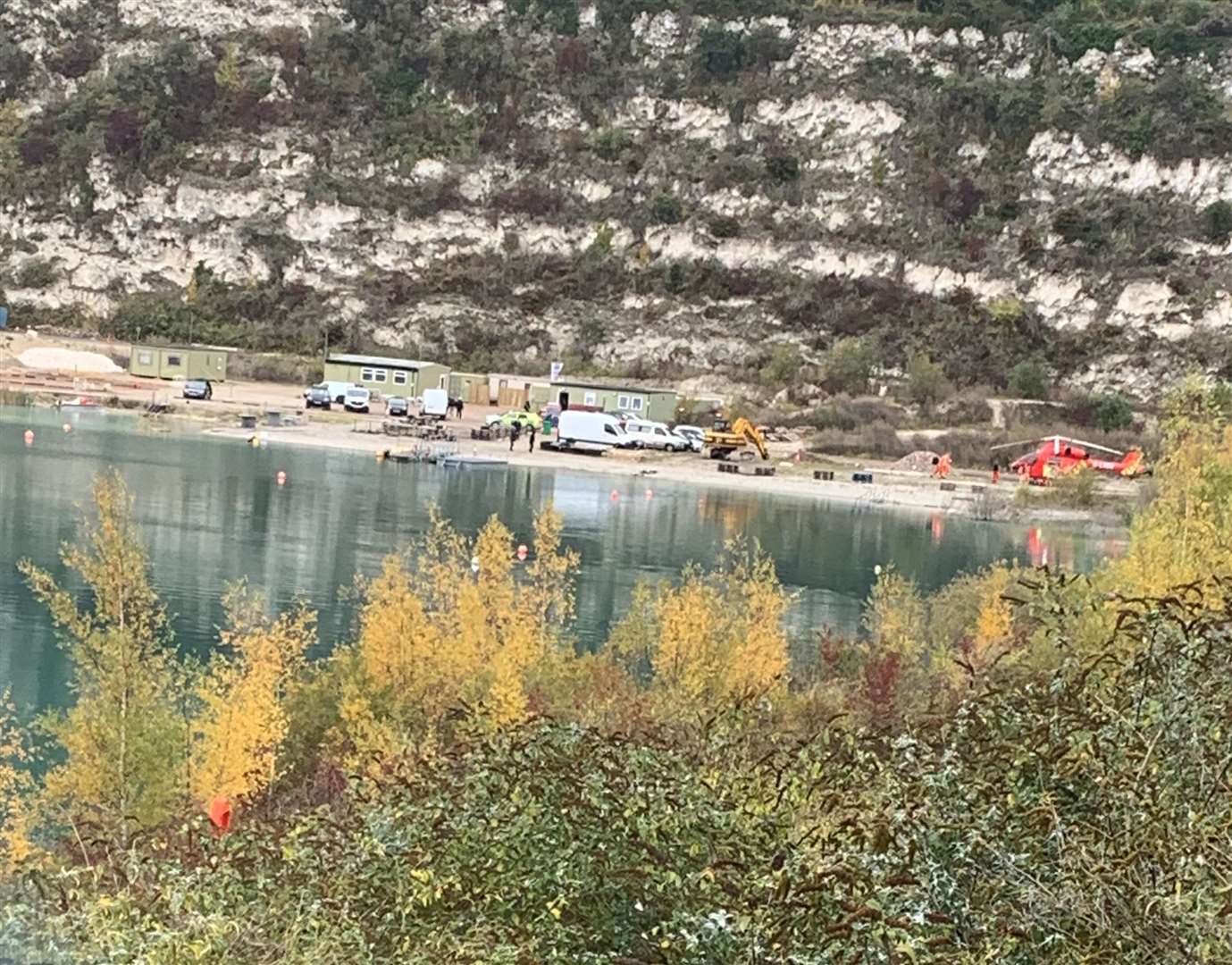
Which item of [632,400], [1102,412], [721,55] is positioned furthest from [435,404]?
[721,55]

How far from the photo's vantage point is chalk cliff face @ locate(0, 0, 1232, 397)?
6681 cm

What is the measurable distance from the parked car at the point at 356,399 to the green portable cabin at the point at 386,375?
7.33 ft

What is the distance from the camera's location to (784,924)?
450 cm

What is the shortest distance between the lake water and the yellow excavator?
2.88 metres

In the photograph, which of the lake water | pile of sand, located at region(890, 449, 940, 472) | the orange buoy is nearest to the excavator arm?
the lake water

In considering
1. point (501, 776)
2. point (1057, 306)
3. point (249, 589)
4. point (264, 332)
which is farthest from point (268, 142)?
point (501, 776)

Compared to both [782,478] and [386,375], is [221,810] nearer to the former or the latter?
[782,478]

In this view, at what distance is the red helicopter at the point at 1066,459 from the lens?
5141 cm

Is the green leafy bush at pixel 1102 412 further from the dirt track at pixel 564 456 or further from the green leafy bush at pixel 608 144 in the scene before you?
the green leafy bush at pixel 608 144

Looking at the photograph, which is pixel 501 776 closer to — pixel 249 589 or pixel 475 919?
pixel 475 919

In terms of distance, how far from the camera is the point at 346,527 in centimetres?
3203

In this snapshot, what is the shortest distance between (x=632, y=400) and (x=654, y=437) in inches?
182

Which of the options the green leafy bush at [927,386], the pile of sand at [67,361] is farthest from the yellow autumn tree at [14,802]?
the pile of sand at [67,361]

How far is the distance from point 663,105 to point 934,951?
2930 inches
